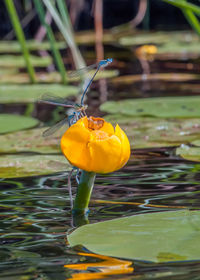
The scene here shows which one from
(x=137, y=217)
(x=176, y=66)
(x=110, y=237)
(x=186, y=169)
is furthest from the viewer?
(x=176, y=66)

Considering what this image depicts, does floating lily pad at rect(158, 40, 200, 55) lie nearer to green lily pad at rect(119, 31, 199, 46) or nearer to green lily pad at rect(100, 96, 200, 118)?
green lily pad at rect(119, 31, 199, 46)

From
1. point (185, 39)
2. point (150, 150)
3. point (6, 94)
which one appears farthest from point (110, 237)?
point (185, 39)

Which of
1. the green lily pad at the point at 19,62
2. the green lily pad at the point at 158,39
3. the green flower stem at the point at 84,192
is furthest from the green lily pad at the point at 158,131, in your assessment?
the green lily pad at the point at 158,39

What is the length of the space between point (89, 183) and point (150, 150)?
723 millimetres

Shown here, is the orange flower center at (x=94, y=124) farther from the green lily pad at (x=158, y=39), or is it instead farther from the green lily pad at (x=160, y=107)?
the green lily pad at (x=158, y=39)

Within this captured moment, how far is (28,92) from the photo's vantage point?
3137 millimetres

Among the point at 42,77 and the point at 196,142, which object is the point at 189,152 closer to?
the point at 196,142

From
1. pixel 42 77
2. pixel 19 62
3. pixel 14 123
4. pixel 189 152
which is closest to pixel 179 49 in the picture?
pixel 19 62

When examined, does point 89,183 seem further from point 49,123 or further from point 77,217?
point 49,123

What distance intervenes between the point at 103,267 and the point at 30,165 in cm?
78

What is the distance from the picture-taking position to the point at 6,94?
10.3 ft

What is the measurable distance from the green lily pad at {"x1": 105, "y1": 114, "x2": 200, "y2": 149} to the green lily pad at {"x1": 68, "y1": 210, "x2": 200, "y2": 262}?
0.77 m

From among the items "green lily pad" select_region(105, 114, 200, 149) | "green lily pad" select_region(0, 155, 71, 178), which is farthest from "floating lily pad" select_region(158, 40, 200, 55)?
"green lily pad" select_region(0, 155, 71, 178)

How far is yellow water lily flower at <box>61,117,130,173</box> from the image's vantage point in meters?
1.14
